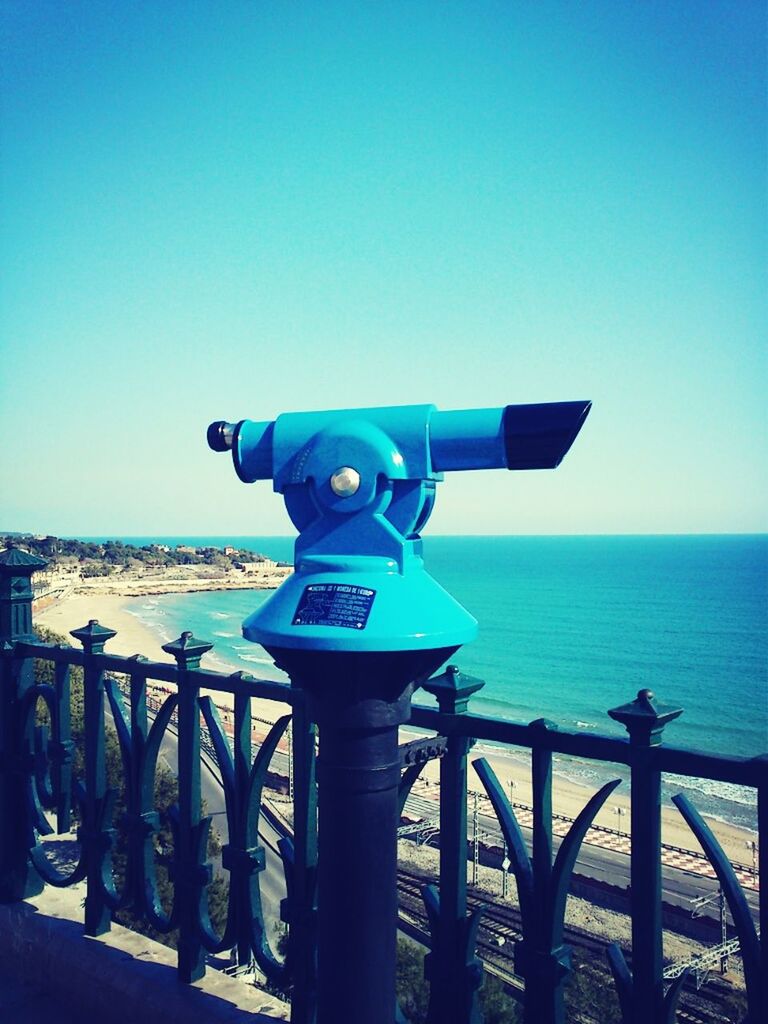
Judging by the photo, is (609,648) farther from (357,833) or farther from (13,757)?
(357,833)

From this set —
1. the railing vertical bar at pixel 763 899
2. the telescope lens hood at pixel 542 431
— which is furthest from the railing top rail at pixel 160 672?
the railing vertical bar at pixel 763 899

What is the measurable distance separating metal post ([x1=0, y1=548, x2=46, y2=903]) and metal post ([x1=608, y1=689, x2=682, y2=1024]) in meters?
2.45

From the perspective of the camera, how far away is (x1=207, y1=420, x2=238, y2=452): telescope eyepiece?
1890 mm

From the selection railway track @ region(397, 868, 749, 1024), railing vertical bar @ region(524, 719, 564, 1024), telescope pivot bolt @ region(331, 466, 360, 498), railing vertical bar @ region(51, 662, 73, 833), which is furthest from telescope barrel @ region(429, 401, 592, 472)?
railway track @ region(397, 868, 749, 1024)

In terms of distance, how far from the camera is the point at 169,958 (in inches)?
112

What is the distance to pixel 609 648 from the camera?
70625mm

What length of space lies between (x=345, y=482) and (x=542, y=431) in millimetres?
406

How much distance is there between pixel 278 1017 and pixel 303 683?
141 cm

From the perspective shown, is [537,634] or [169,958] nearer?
[169,958]

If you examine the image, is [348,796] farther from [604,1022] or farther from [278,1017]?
[604,1022]

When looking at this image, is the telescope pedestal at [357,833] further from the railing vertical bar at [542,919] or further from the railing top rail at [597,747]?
the railing vertical bar at [542,919]

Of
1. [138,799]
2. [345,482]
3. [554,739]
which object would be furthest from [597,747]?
[138,799]

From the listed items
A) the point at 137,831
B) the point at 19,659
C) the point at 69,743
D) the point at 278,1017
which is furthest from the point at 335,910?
the point at 19,659

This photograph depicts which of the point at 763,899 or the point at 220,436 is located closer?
the point at 763,899
